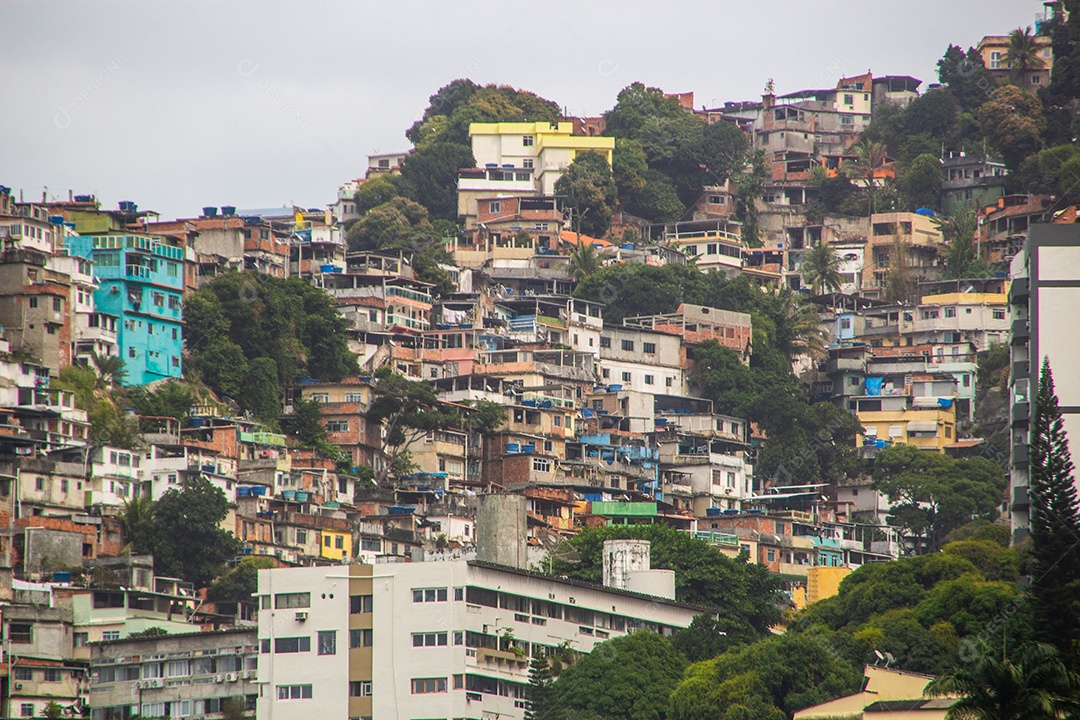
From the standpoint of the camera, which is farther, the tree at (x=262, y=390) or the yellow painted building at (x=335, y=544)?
the tree at (x=262, y=390)

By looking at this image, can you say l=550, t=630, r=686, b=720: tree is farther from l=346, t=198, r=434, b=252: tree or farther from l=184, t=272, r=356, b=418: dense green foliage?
l=346, t=198, r=434, b=252: tree

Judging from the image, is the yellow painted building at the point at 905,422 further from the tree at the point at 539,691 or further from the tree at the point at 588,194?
the tree at the point at 539,691

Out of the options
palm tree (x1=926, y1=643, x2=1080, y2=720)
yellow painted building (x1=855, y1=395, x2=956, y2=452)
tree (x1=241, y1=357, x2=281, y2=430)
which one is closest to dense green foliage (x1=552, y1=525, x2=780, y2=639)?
tree (x1=241, y1=357, x2=281, y2=430)

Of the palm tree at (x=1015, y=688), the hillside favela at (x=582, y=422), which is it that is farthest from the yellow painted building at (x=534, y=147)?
the palm tree at (x=1015, y=688)

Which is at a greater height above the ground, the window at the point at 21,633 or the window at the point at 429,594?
the window at the point at 429,594

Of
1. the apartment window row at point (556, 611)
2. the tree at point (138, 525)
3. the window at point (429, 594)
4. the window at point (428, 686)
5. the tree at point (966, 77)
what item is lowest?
the window at point (428, 686)

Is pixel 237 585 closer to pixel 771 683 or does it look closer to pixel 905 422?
pixel 771 683
